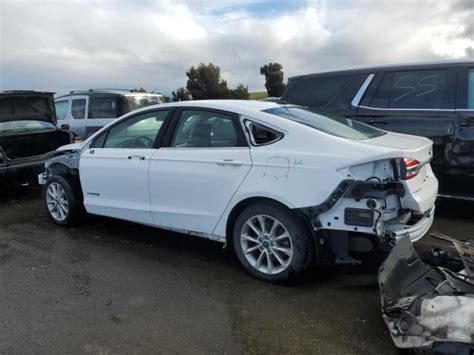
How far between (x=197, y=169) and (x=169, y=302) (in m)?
1.19

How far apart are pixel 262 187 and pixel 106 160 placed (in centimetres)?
208

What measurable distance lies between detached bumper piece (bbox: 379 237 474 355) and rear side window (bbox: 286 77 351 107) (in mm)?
3110

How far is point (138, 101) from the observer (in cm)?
1045

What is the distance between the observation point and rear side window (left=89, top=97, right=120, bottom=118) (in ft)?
33.4

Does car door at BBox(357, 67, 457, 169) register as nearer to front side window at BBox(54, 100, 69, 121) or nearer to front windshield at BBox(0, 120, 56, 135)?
front windshield at BBox(0, 120, 56, 135)

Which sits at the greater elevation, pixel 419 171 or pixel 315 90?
pixel 315 90

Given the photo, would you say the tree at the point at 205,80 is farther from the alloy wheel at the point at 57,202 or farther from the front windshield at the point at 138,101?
the alloy wheel at the point at 57,202

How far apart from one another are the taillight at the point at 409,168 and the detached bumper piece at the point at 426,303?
1.55 feet

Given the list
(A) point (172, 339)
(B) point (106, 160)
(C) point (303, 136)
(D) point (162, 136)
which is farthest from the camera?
(B) point (106, 160)

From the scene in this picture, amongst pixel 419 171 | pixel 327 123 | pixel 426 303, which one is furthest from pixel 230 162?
pixel 426 303

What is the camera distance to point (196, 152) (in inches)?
166

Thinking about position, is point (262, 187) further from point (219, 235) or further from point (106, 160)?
point (106, 160)

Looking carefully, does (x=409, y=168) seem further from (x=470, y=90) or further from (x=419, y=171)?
(x=470, y=90)

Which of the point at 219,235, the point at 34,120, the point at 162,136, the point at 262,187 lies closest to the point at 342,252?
the point at 262,187
